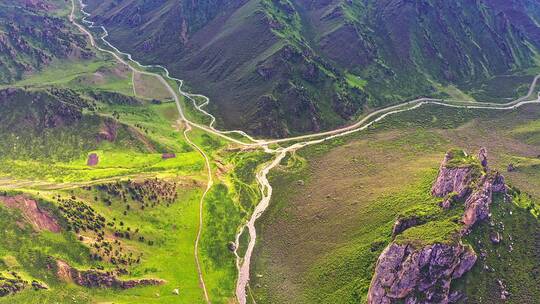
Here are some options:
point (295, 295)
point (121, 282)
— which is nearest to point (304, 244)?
point (295, 295)

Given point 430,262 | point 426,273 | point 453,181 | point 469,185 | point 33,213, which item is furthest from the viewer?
point 453,181

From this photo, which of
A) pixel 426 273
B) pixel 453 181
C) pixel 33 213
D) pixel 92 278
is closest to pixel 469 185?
pixel 453 181

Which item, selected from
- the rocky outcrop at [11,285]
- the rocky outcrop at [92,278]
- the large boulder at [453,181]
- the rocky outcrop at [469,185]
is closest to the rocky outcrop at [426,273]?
the rocky outcrop at [469,185]

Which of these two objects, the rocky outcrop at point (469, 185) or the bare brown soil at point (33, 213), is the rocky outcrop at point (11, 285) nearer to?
the bare brown soil at point (33, 213)

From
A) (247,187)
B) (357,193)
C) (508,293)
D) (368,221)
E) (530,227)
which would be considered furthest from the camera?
(247,187)

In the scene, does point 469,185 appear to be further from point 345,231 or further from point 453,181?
point 345,231

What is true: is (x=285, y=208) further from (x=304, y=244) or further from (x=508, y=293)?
(x=508, y=293)

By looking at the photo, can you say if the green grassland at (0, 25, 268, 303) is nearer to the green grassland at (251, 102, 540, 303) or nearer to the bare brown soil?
the bare brown soil
